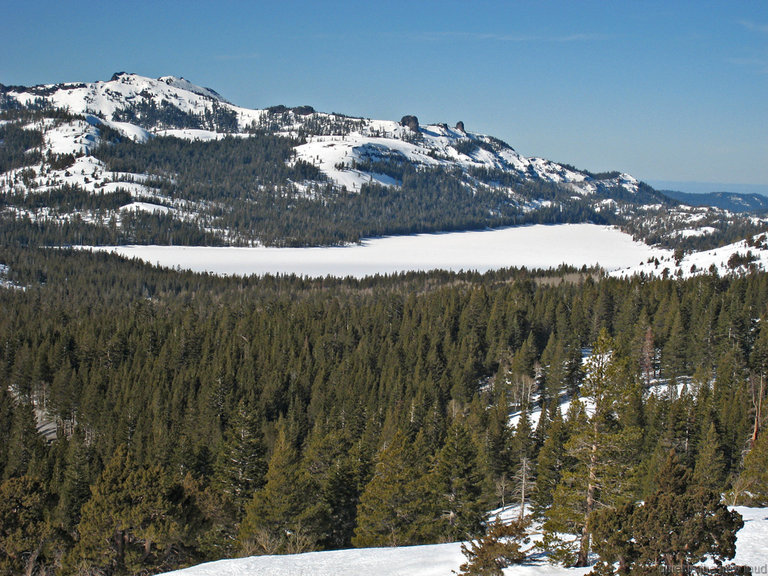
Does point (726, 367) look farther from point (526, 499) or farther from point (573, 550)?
point (573, 550)

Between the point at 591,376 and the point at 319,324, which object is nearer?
the point at 591,376

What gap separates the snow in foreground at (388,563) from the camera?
2417cm

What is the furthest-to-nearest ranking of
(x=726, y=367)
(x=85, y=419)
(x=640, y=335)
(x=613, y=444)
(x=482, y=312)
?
(x=482, y=312) < (x=640, y=335) < (x=85, y=419) < (x=726, y=367) < (x=613, y=444)

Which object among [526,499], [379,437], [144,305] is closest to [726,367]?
[526,499]

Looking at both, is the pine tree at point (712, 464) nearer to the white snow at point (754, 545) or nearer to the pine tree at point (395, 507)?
the white snow at point (754, 545)

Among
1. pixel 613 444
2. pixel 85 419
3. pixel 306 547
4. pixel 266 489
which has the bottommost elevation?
pixel 85 419

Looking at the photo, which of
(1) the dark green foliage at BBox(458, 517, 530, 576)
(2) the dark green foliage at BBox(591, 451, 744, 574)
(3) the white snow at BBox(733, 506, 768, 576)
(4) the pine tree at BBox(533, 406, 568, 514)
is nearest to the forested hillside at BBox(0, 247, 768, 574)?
(4) the pine tree at BBox(533, 406, 568, 514)

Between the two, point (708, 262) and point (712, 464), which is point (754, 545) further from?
point (708, 262)

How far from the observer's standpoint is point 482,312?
131750mm

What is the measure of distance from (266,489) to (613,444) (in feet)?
72.2

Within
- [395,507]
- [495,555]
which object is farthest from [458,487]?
[495,555]

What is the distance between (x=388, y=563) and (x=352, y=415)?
176 ft

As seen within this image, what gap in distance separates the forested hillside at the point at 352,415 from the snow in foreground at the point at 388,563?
396cm

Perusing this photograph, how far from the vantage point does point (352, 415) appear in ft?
266
